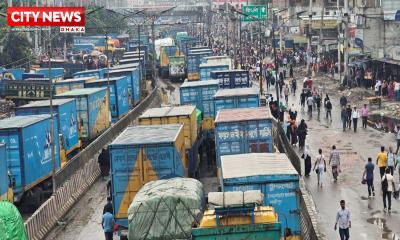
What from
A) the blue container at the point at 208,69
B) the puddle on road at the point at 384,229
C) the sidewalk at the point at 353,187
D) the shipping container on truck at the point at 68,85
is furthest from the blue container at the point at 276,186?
the blue container at the point at 208,69

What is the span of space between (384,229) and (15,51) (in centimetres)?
6225

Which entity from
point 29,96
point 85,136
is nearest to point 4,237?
point 85,136

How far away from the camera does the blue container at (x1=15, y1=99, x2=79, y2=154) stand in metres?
27.8

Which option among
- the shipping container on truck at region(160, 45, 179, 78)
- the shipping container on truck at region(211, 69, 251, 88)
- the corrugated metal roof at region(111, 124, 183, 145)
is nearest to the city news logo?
the corrugated metal roof at region(111, 124, 183, 145)

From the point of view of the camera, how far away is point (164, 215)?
49.7 feet

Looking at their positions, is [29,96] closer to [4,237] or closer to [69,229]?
[69,229]

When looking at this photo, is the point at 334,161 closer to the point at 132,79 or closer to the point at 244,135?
the point at 244,135

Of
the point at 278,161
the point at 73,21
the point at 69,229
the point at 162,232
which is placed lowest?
the point at 69,229

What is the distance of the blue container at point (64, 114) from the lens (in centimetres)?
2781

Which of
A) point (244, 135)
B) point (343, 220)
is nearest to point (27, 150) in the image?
point (244, 135)

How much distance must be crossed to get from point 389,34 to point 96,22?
7368 cm

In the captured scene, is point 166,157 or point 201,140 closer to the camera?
point 166,157

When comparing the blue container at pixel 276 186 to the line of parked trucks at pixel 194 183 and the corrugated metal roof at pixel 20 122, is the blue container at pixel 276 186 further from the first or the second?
the corrugated metal roof at pixel 20 122

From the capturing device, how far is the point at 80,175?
26.2 m
